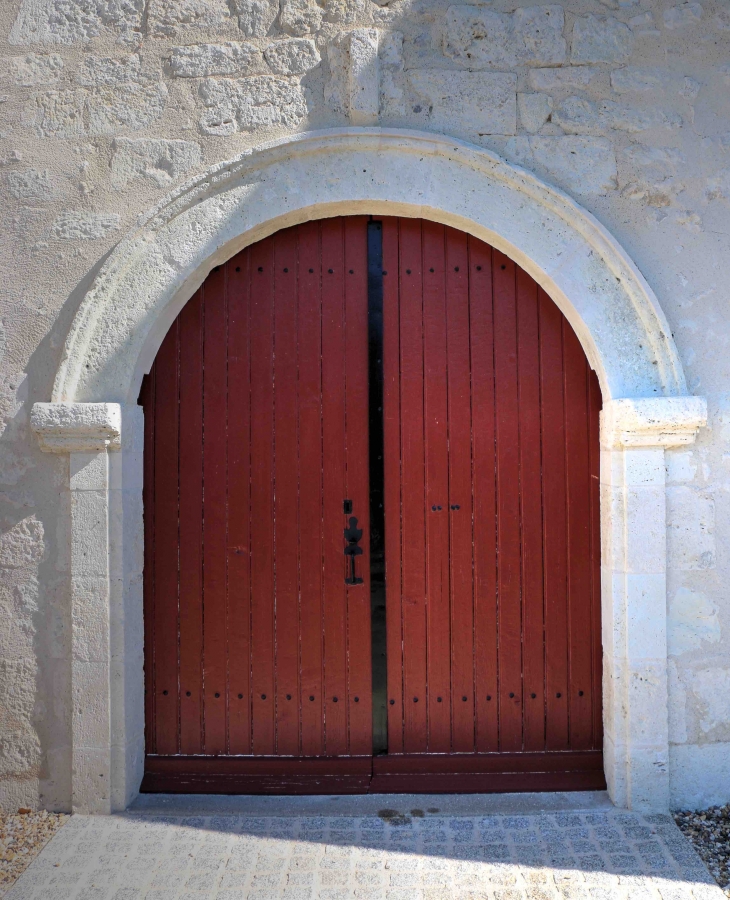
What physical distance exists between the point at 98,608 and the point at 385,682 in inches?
51.4

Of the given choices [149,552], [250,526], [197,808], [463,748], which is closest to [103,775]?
[197,808]

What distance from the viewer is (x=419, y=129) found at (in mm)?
2975

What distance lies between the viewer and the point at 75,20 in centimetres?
302

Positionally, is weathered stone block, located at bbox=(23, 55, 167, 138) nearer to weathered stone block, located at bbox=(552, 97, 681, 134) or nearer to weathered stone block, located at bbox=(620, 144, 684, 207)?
weathered stone block, located at bbox=(552, 97, 681, 134)

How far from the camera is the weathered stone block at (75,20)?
3.01 m

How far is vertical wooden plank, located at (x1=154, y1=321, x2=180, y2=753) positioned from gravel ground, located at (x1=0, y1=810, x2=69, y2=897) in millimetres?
511

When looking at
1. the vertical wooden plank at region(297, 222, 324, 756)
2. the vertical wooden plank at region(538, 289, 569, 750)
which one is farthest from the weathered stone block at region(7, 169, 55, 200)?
the vertical wooden plank at region(538, 289, 569, 750)

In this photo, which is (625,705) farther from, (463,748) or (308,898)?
(308,898)

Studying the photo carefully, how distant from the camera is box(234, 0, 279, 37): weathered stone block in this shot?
300 cm

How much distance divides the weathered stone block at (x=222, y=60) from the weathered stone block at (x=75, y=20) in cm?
30

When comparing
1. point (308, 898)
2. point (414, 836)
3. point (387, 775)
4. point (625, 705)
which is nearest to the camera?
point (308, 898)

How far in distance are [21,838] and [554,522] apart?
258 centimetres

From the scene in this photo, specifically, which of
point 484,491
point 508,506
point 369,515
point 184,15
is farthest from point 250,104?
point 508,506

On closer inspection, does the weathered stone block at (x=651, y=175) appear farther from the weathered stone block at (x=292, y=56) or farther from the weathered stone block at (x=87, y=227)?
the weathered stone block at (x=87, y=227)
